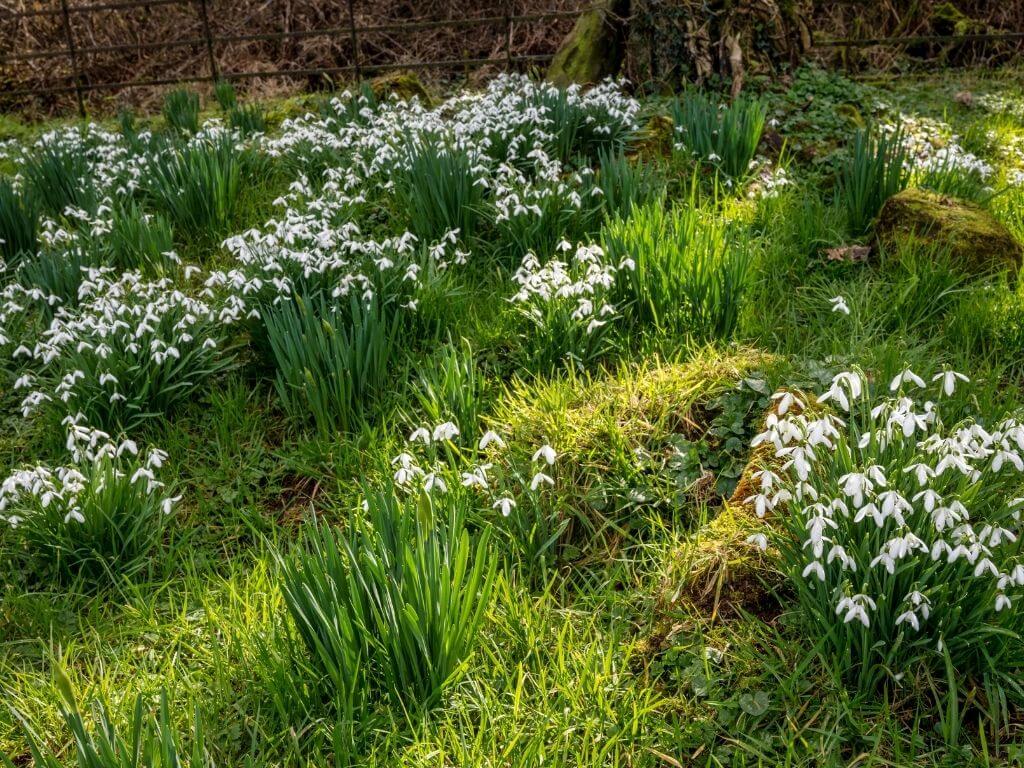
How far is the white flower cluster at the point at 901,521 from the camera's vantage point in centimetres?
201

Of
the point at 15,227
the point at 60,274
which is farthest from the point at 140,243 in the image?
the point at 15,227

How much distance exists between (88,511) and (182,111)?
4.93 metres

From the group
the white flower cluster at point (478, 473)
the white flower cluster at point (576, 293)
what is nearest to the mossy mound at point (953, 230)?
the white flower cluster at point (576, 293)

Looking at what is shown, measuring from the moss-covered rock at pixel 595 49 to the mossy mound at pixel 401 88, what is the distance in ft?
4.21

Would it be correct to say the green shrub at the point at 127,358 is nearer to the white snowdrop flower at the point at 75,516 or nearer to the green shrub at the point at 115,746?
the white snowdrop flower at the point at 75,516

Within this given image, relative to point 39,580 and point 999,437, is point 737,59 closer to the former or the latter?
point 999,437

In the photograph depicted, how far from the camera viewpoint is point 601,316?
3.67 metres

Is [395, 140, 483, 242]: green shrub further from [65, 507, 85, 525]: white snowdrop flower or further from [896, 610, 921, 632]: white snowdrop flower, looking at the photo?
[896, 610, 921, 632]: white snowdrop flower

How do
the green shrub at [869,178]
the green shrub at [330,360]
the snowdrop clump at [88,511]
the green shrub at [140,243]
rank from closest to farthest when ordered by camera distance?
the snowdrop clump at [88,511]
the green shrub at [330,360]
the green shrub at [869,178]
the green shrub at [140,243]

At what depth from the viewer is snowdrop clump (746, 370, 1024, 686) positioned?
2016mm

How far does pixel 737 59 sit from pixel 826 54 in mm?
2089

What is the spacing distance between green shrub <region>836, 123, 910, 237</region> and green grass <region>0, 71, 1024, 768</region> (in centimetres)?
2

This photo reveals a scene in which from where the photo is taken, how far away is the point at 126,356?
3.76 m

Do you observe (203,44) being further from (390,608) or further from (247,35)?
(390,608)
